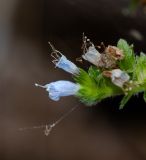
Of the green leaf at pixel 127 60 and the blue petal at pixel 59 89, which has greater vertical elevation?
the green leaf at pixel 127 60

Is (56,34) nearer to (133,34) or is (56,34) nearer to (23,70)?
(23,70)

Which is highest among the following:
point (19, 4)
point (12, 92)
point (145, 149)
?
point (19, 4)

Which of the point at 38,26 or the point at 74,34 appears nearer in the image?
the point at 74,34

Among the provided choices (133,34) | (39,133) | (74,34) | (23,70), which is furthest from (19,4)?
(133,34)

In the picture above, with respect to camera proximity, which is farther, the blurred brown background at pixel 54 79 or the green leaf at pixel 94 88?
the blurred brown background at pixel 54 79

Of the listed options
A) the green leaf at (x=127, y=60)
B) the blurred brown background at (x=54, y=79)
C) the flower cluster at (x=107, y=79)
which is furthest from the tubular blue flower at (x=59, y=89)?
the blurred brown background at (x=54, y=79)

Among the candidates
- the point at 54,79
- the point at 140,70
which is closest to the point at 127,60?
the point at 140,70

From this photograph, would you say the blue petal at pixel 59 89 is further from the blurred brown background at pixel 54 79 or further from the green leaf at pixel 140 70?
the blurred brown background at pixel 54 79
